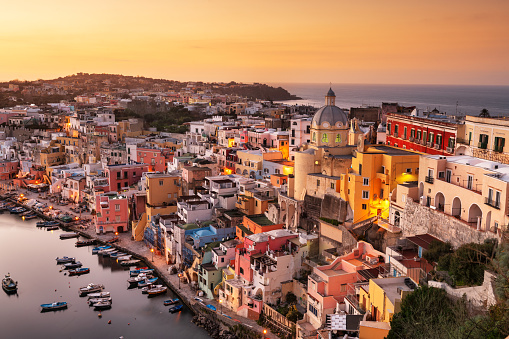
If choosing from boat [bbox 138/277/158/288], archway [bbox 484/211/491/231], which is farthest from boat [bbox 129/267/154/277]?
archway [bbox 484/211/491/231]

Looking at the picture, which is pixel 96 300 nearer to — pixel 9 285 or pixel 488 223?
pixel 9 285

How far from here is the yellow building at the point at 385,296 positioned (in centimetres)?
1160

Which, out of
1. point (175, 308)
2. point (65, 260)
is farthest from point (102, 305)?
point (65, 260)

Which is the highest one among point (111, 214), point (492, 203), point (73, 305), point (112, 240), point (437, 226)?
point (492, 203)

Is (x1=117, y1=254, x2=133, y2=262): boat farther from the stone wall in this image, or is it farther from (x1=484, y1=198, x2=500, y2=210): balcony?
(x1=484, y1=198, x2=500, y2=210): balcony

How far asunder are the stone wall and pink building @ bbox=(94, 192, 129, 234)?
630 inches

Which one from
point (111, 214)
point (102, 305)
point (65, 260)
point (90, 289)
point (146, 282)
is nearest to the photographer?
point (102, 305)

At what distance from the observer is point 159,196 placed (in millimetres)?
25781

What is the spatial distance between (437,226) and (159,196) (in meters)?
15.2

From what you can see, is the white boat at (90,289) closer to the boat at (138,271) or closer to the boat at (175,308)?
the boat at (138,271)

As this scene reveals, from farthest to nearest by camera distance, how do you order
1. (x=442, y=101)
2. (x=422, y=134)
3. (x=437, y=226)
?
(x=442, y=101), (x=422, y=134), (x=437, y=226)

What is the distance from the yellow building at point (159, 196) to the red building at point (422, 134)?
1104 cm

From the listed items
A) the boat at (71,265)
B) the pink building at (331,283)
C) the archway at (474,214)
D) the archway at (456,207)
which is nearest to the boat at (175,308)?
the pink building at (331,283)

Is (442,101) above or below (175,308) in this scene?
above
